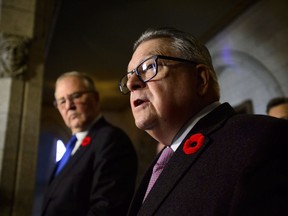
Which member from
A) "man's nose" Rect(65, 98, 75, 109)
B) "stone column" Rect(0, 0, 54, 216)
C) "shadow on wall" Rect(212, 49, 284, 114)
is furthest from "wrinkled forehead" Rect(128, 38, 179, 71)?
"shadow on wall" Rect(212, 49, 284, 114)

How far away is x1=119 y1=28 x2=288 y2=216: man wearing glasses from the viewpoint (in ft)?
2.76

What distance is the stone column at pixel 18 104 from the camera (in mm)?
2854

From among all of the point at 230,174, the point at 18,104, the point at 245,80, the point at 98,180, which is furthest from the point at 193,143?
the point at 245,80

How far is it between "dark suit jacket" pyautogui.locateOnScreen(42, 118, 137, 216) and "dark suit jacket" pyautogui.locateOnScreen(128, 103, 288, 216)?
0.80 metres

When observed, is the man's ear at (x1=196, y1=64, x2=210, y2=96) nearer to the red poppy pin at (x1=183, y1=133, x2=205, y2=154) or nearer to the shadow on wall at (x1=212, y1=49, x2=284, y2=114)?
the red poppy pin at (x1=183, y1=133, x2=205, y2=154)

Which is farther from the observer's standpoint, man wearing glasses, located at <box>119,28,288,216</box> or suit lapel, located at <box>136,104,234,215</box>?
suit lapel, located at <box>136,104,234,215</box>

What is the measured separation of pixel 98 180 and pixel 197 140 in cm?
96

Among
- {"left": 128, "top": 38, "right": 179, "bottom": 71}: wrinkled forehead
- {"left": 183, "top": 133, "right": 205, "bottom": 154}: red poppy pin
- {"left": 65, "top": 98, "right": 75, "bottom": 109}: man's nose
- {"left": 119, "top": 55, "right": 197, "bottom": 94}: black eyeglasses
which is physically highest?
{"left": 128, "top": 38, "right": 179, "bottom": 71}: wrinkled forehead

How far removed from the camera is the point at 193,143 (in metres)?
1.10

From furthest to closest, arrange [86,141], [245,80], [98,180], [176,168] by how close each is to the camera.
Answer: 1. [245,80]
2. [86,141]
3. [98,180]
4. [176,168]

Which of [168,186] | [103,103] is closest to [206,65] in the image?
[168,186]

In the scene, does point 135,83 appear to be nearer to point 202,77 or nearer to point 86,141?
point 202,77

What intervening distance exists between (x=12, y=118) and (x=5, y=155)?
1.12 ft

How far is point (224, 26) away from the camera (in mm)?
6703
